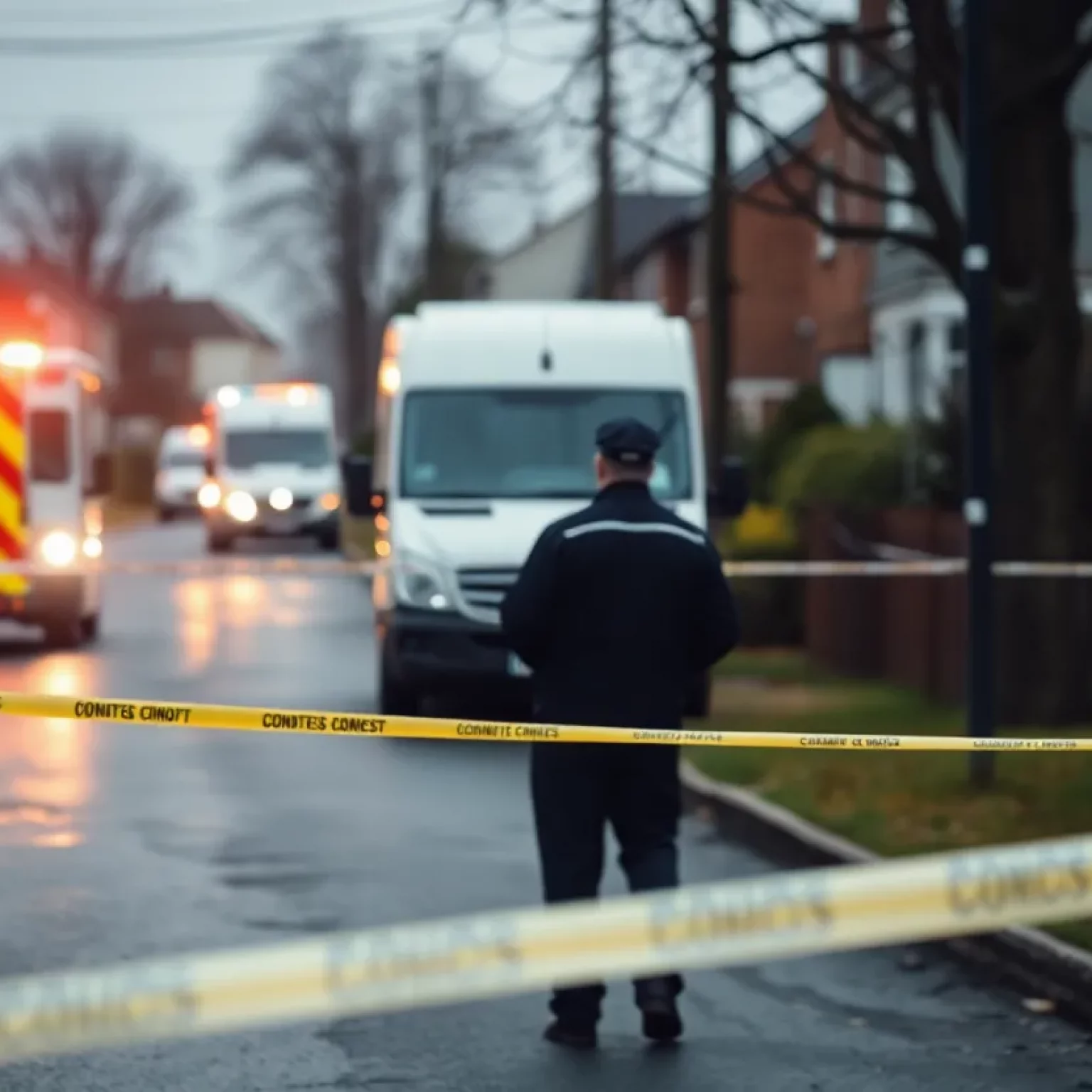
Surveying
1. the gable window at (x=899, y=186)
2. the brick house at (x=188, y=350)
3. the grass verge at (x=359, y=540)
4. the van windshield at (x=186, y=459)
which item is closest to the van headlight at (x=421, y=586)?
the gable window at (x=899, y=186)

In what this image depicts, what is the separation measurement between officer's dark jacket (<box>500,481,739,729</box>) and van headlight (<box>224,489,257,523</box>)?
35842 millimetres

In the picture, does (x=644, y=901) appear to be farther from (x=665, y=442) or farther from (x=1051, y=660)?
(x=665, y=442)

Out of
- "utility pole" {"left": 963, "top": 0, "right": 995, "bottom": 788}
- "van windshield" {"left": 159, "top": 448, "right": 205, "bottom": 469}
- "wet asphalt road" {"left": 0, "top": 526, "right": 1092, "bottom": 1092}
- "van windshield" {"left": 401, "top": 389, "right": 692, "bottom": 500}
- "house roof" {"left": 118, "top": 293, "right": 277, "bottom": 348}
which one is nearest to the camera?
"wet asphalt road" {"left": 0, "top": 526, "right": 1092, "bottom": 1092}

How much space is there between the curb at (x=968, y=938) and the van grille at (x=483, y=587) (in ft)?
10.8

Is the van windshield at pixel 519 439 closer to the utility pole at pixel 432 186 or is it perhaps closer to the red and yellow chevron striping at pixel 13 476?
the red and yellow chevron striping at pixel 13 476

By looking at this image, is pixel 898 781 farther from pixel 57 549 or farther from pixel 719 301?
pixel 719 301

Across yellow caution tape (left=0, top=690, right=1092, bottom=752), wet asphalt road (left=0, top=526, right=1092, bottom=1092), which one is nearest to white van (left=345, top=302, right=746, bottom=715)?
wet asphalt road (left=0, top=526, right=1092, bottom=1092)

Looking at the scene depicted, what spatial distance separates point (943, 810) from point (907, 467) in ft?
38.5

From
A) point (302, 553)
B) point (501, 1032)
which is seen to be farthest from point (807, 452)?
point (302, 553)

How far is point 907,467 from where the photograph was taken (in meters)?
22.7

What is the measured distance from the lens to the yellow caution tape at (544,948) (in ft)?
11.0

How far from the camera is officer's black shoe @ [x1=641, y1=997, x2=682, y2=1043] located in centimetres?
728

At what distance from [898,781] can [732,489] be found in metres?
4.14

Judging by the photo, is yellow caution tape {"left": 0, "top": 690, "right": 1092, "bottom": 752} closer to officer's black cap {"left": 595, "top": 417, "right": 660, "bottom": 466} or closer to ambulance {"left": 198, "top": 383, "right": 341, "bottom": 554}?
officer's black cap {"left": 595, "top": 417, "right": 660, "bottom": 466}
